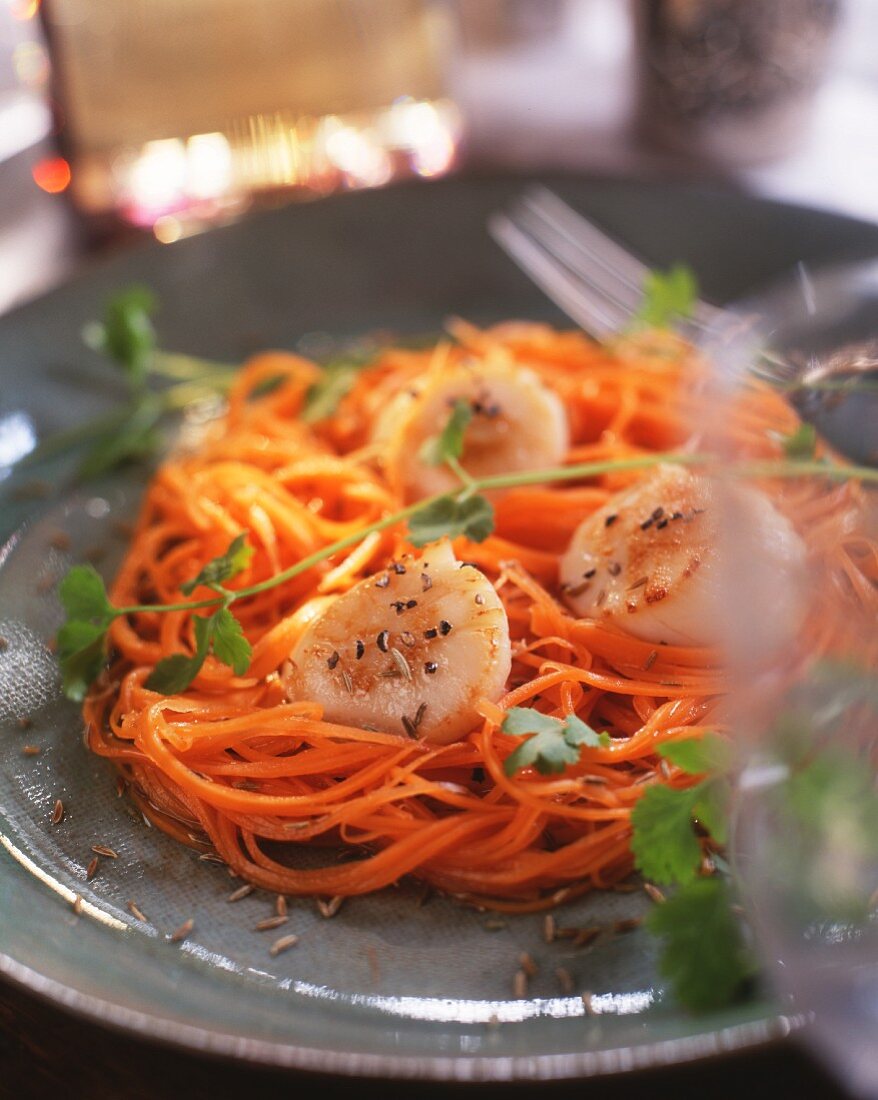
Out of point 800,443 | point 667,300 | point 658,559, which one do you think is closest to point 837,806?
point 658,559

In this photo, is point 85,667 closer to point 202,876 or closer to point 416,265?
point 202,876

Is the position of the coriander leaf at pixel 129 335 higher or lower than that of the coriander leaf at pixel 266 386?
higher

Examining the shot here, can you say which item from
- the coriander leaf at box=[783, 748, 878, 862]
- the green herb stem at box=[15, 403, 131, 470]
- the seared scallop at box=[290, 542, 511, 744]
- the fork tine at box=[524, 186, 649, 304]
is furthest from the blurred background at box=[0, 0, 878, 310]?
the coriander leaf at box=[783, 748, 878, 862]

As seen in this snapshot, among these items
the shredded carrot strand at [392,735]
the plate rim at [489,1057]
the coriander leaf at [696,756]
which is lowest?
the shredded carrot strand at [392,735]

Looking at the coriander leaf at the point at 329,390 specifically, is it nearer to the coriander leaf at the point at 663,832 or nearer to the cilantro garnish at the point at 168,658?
the cilantro garnish at the point at 168,658

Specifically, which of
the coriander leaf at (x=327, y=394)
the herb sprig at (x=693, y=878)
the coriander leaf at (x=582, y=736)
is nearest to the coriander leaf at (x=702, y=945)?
the herb sprig at (x=693, y=878)

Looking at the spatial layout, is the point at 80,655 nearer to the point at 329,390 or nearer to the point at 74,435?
the point at 74,435
